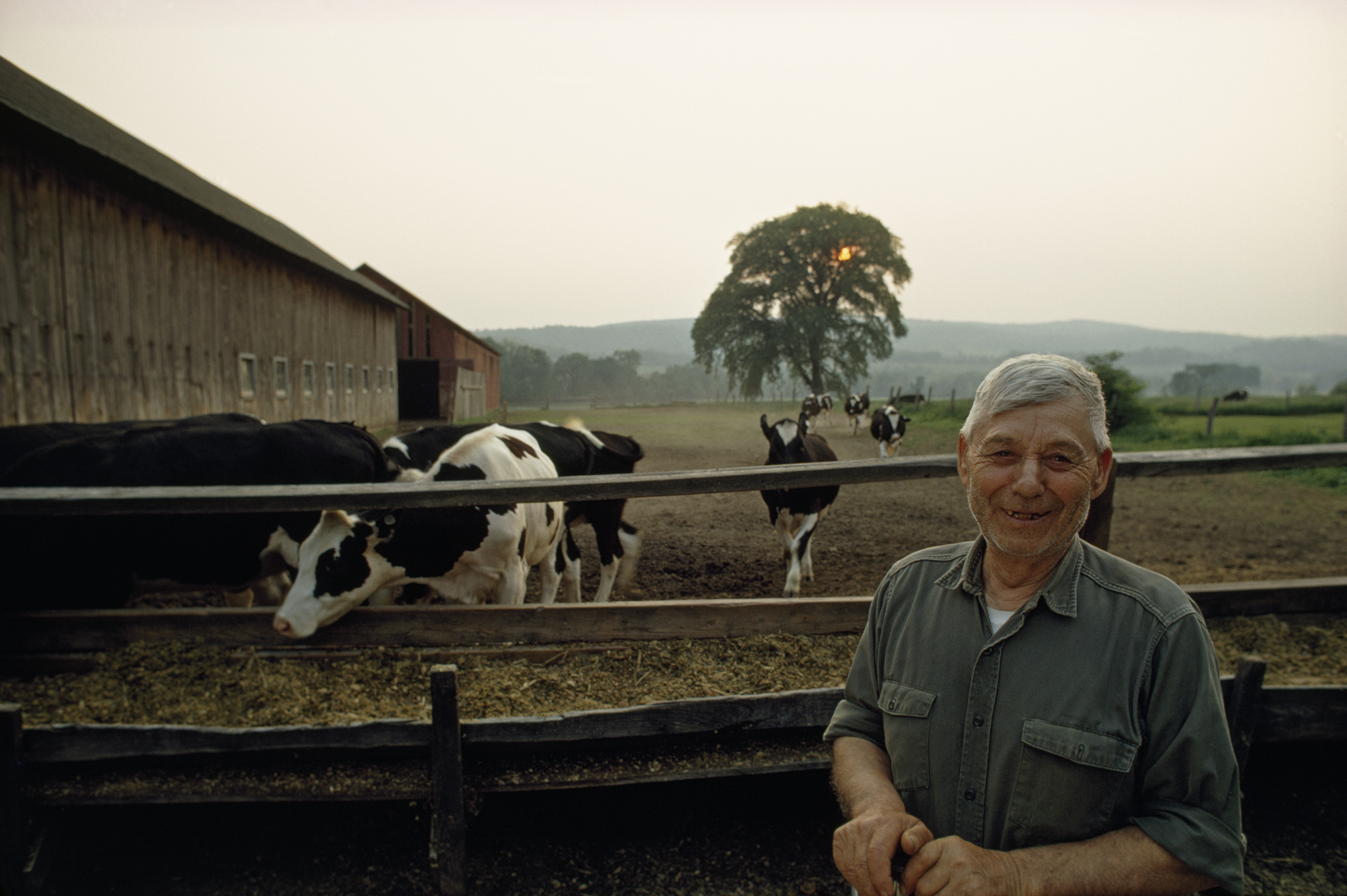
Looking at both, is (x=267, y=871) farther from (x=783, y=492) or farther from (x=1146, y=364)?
(x=1146, y=364)

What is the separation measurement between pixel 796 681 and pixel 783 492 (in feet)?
12.0

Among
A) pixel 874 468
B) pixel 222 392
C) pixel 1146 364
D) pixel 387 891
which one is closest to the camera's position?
pixel 387 891

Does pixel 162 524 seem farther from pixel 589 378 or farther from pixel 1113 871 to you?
pixel 589 378

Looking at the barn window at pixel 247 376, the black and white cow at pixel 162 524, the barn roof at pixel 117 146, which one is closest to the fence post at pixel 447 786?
the black and white cow at pixel 162 524

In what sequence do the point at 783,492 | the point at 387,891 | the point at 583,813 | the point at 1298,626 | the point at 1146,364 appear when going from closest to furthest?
the point at 387,891 → the point at 583,813 → the point at 1298,626 → the point at 783,492 → the point at 1146,364

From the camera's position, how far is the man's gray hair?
140 centimetres

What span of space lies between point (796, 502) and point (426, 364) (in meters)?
28.8

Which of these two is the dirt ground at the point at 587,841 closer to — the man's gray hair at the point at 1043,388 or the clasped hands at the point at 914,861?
the clasped hands at the point at 914,861

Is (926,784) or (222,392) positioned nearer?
(926,784)

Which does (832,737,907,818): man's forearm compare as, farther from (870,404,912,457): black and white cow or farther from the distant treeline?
the distant treeline

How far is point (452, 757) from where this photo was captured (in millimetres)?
2521

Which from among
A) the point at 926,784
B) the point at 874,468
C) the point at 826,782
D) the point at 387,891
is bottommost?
the point at 387,891

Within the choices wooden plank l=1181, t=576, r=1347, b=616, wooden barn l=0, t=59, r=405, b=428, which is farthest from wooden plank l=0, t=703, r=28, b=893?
wooden barn l=0, t=59, r=405, b=428

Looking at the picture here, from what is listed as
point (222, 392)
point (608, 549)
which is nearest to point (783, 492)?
point (608, 549)
